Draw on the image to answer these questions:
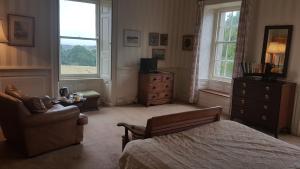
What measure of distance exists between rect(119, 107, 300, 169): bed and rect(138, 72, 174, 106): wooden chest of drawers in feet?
10.9

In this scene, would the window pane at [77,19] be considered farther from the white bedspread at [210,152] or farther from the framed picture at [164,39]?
the white bedspread at [210,152]

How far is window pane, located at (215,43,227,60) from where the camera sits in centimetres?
→ 580

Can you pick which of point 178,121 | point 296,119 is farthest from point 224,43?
point 178,121

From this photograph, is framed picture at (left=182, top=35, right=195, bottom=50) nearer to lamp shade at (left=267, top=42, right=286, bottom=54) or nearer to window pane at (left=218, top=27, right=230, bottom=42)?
window pane at (left=218, top=27, right=230, bottom=42)

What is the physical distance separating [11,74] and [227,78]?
466 centimetres

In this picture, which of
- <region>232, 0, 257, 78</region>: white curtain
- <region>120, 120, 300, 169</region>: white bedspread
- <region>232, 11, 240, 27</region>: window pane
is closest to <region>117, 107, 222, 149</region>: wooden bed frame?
<region>120, 120, 300, 169</region>: white bedspread

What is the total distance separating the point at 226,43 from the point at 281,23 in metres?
1.50

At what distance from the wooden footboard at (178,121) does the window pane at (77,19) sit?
→ 13.0 ft

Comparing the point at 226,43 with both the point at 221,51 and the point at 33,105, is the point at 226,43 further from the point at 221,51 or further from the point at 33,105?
the point at 33,105

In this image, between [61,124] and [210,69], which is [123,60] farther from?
[61,124]

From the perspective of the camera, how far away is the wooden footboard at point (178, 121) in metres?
2.19

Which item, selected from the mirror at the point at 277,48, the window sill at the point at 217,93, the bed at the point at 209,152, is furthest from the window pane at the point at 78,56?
the bed at the point at 209,152

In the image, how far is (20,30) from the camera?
4242 millimetres

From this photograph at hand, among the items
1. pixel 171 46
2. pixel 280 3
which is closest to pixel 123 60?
pixel 171 46
